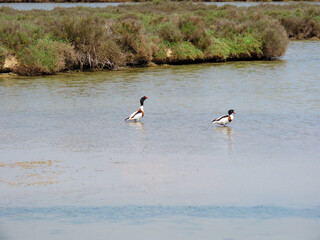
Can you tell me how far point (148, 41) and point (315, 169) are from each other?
17.3 metres

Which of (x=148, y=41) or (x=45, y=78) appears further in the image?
(x=148, y=41)

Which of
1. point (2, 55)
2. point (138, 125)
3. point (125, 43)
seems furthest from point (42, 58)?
point (138, 125)

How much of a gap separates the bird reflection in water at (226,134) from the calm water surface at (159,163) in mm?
65

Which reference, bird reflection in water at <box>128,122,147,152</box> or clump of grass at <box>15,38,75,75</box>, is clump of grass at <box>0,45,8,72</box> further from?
bird reflection in water at <box>128,122,147,152</box>

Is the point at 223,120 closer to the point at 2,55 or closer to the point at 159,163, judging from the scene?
the point at 159,163

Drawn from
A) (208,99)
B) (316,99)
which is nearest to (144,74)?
(208,99)

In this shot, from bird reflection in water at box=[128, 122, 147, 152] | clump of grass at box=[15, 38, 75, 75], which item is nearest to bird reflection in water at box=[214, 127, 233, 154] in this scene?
bird reflection in water at box=[128, 122, 147, 152]

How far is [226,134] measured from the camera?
49.0 ft

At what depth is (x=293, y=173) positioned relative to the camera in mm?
11344

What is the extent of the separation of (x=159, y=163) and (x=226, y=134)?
125 inches

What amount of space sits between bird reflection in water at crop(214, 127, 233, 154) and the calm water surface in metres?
0.07

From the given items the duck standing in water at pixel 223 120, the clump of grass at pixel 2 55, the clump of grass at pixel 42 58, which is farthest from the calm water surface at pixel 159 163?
the clump of grass at pixel 2 55

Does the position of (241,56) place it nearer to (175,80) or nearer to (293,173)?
(175,80)

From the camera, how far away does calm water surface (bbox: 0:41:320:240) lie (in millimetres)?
8836
